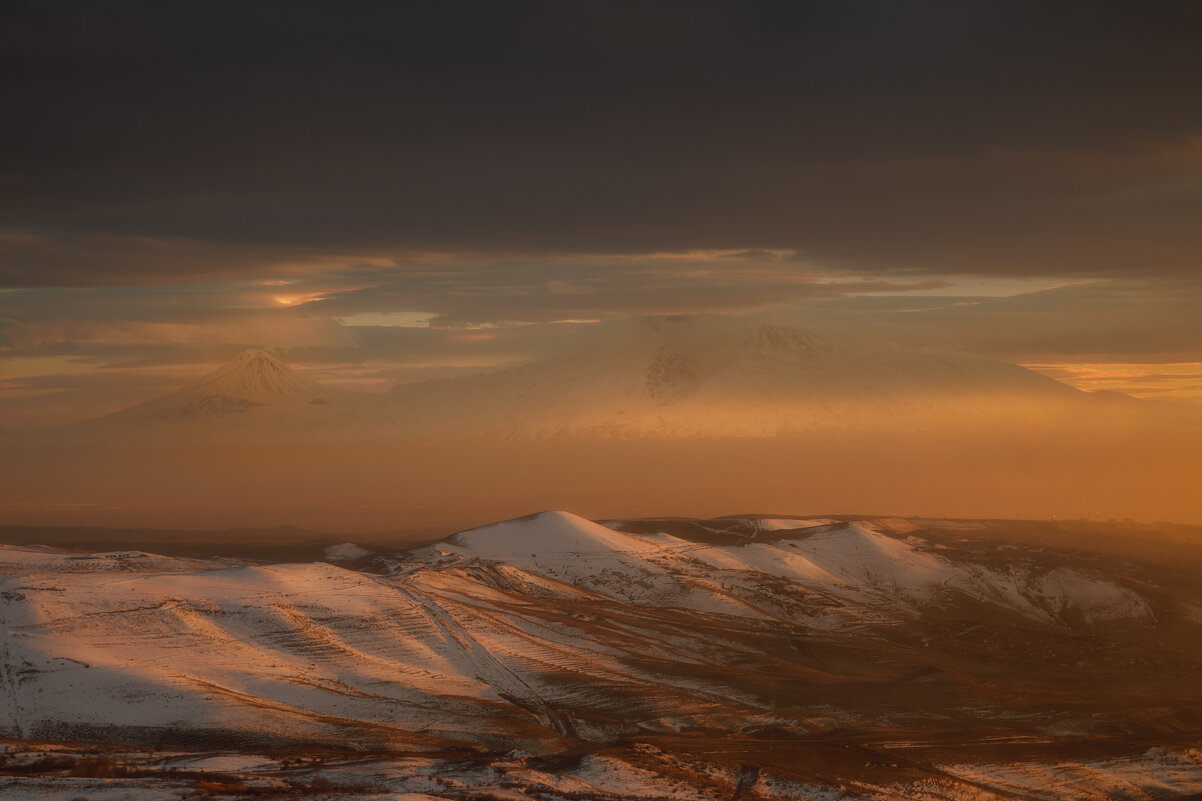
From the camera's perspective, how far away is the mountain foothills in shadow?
59.1 meters

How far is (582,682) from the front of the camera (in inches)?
3236

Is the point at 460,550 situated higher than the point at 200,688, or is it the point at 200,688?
the point at 200,688

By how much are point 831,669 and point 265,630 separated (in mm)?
48739

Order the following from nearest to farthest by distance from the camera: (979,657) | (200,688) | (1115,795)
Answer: (1115,795) < (200,688) < (979,657)

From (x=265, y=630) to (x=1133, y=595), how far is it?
106383 millimetres

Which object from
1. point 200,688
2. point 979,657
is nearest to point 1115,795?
point 979,657

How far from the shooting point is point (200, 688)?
234 feet

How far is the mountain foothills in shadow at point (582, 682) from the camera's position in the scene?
59.1 meters

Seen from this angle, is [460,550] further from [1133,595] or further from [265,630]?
[1133,595]

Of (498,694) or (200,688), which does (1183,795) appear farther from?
(200,688)

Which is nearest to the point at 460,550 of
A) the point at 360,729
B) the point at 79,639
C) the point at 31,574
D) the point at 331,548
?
the point at 331,548

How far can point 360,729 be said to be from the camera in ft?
220

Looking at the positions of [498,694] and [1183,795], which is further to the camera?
[498,694]


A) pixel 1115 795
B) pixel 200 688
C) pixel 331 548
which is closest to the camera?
pixel 1115 795
